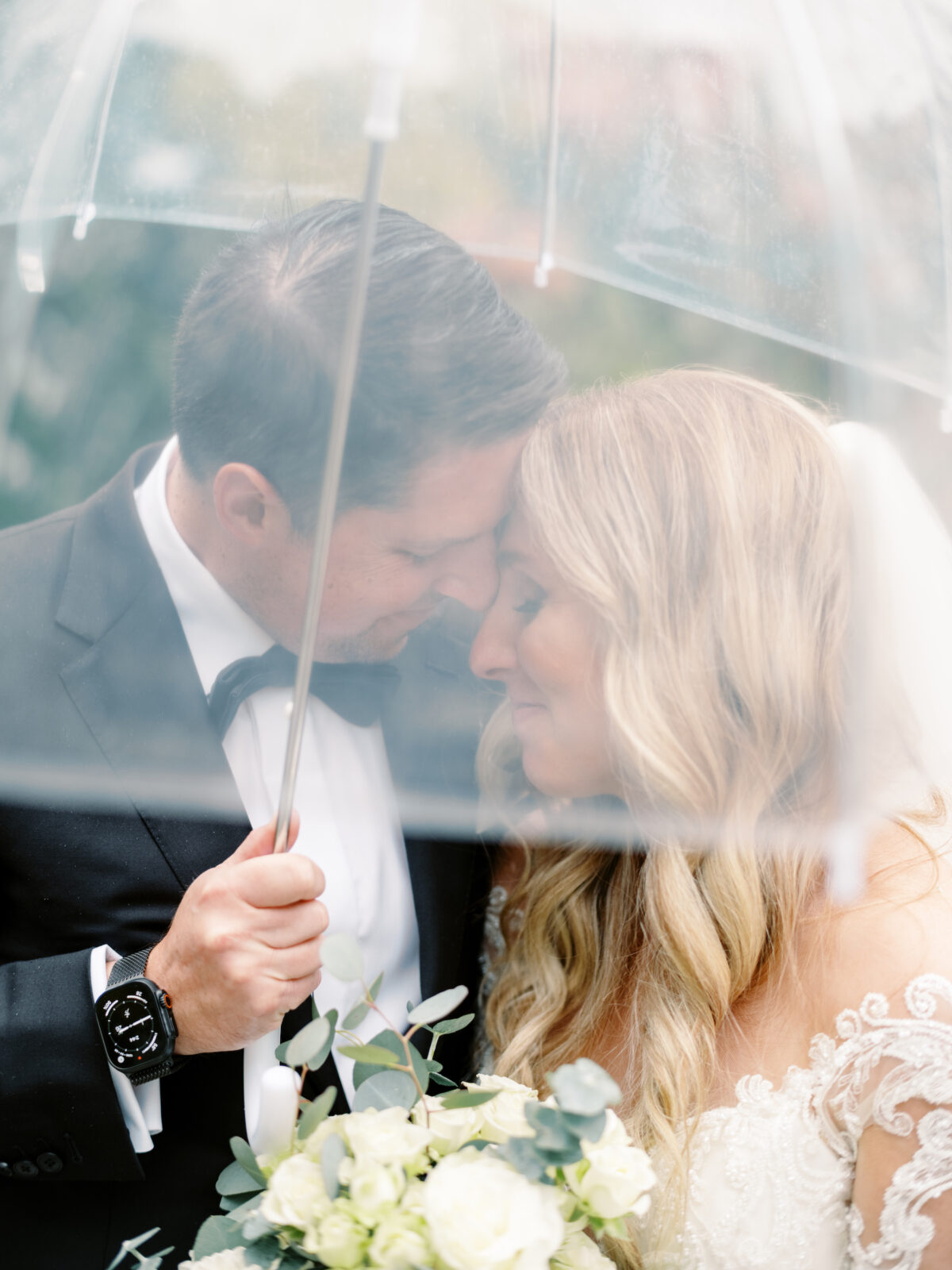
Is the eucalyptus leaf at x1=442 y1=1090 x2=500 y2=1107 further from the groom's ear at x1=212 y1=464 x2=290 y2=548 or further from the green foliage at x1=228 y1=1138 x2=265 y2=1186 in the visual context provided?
the groom's ear at x1=212 y1=464 x2=290 y2=548

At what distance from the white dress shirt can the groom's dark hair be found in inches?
5.6

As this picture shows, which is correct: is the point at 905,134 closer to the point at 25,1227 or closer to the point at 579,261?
the point at 579,261

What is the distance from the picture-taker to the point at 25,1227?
6.16 ft

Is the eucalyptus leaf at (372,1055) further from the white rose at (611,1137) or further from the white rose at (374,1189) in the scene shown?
the white rose at (611,1137)

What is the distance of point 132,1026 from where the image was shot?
1.63 metres

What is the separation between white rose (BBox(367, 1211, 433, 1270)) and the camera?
1.09 metres

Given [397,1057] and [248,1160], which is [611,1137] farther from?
[248,1160]

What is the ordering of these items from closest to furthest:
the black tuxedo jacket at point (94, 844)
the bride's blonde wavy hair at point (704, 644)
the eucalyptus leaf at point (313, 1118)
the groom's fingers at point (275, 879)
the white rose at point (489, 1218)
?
the white rose at point (489, 1218) → the eucalyptus leaf at point (313, 1118) → the groom's fingers at point (275, 879) → the black tuxedo jacket at point (94, 844) → the bride's blonde wavy hair at point (704, 644)

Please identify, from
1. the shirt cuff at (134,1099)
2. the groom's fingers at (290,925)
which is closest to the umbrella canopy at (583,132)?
the groom's fingers at (290,925)

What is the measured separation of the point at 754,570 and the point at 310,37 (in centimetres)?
110

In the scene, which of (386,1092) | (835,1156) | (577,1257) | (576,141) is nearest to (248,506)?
(576,141)

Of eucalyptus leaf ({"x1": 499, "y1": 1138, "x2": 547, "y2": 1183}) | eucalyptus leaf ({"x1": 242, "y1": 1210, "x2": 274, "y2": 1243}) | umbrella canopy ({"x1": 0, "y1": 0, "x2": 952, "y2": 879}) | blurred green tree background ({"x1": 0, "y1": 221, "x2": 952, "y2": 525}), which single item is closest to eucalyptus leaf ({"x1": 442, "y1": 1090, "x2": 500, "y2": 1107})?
eucalyptus leaf ({"x1": 499, "y1": 1138, "x2": 547, "y2": 1183})

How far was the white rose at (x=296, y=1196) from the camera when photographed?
1.13 metres

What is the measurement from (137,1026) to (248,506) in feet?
→ 2.70
